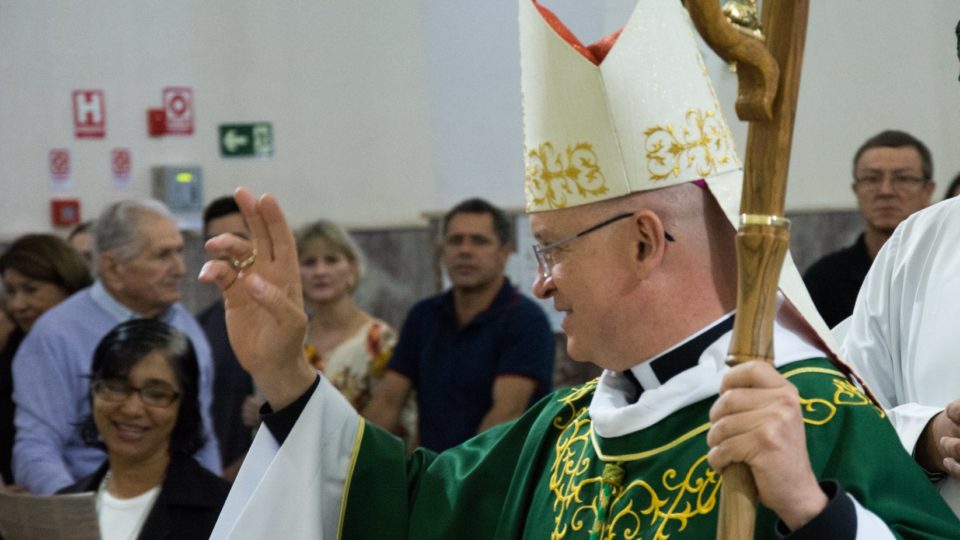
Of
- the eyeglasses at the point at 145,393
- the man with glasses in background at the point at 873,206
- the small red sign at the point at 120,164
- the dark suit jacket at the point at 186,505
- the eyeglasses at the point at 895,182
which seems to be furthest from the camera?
the small red sign at the point at 120,164

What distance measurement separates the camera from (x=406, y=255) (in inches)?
331

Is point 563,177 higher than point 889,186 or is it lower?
A: higher

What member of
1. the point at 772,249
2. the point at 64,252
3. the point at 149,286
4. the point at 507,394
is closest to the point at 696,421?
the point at 772,249

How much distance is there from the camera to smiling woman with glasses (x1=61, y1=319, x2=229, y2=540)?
3.32m

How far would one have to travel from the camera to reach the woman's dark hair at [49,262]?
5277 millimetres

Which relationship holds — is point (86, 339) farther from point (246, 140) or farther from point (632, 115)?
point (246, 140)

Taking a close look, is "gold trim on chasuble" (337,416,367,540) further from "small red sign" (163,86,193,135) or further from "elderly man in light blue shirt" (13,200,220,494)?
"small red sign" (163,86,193,135)

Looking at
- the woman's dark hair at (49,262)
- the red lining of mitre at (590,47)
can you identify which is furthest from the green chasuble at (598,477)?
the woman's dark hair at (49,262)

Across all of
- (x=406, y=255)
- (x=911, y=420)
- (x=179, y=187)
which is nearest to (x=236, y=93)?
(x=179, y=187)

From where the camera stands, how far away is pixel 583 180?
89.6 inches

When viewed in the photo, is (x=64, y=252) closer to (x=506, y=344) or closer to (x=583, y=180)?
(x=506, y=344)

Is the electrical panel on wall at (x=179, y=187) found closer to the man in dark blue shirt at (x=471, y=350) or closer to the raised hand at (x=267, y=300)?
the man in dark blue shirt at (x=471, y=350)

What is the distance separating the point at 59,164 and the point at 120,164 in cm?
33

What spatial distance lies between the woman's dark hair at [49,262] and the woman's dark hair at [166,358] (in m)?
1.64
